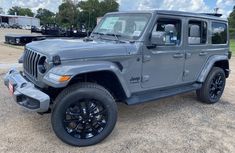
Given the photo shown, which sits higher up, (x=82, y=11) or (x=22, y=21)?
(x=82, y=11)

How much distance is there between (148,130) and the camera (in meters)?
4.52

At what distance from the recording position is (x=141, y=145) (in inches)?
157

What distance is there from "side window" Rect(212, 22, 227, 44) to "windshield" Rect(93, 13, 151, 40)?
6.20 ft

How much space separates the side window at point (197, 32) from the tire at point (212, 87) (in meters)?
0.79

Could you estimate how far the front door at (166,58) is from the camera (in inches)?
180

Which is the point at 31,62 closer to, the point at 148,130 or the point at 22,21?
the point at 148,130

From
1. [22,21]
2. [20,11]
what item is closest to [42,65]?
[22,21]

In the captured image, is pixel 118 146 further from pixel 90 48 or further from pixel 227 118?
pixel 227 118

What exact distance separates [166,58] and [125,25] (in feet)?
2.93

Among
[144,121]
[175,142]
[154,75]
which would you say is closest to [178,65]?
[154,75]

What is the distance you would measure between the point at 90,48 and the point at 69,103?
815 mm

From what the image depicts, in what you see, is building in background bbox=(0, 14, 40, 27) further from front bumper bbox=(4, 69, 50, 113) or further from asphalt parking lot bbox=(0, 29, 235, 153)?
front bumper bbox=(4, 69, 50, 113)

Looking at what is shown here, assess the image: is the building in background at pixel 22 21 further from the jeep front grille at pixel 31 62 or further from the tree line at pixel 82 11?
the jeep front grille at pixel 31 62

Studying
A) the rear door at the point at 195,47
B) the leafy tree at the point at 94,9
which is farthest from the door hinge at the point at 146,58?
the leafy tree at the point at 94,9
